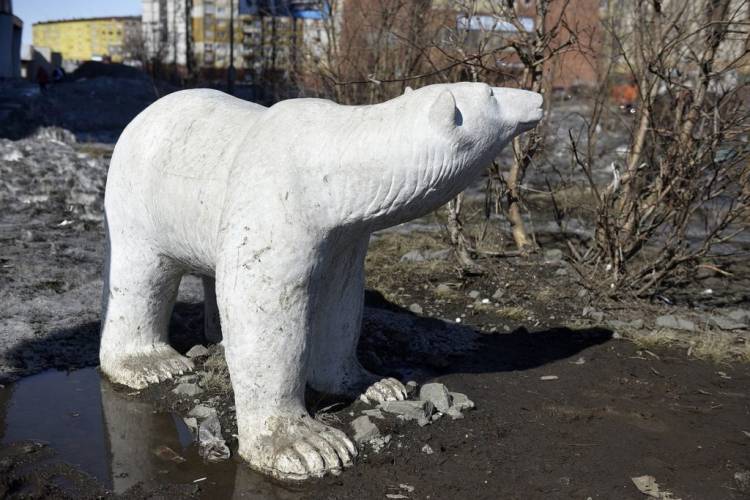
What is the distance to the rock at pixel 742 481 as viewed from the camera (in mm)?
3254

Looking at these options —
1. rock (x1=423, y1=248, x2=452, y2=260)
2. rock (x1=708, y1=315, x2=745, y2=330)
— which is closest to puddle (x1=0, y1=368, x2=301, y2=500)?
rock (x1=423, y1=248, x2=452, y2=260)

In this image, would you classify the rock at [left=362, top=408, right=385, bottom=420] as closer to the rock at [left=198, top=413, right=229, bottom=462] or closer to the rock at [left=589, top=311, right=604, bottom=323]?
the rock at [left=198, top=413, right=229, bottom=462]

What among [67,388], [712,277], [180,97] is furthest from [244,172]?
[712,277]

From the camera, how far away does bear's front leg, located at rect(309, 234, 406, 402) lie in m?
3.65

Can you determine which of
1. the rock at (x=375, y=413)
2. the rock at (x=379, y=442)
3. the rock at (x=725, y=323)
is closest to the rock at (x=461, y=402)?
the rock at (x=375, y=413)

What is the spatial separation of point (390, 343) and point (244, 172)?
81.1 inches

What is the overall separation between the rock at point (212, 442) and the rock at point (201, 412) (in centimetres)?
15

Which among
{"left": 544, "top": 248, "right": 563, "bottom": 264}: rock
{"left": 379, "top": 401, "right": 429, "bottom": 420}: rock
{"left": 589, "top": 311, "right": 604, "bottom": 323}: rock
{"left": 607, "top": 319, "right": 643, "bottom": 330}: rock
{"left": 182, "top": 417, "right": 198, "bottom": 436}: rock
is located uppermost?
{"left": 544, "top": 248, "right": 563, "bottom": 264}: rock

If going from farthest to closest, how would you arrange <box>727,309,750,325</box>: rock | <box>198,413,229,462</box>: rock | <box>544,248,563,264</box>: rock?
<box>544,248,563,264</box>: rock
<box>727,309,750,325</box>: rock
<box>198,413,229,462</box>: rock

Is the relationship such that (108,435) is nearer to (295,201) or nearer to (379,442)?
(379,442)

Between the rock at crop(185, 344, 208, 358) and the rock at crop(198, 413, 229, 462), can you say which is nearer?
the rock at crop(198, 413, 229, 462)

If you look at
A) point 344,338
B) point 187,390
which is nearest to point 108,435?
point 187,390

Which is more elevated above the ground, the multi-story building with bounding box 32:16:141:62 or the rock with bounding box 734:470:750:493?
the multi-story building with bounding box 32:16:141:62

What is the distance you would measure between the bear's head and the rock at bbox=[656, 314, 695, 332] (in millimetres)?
2824
